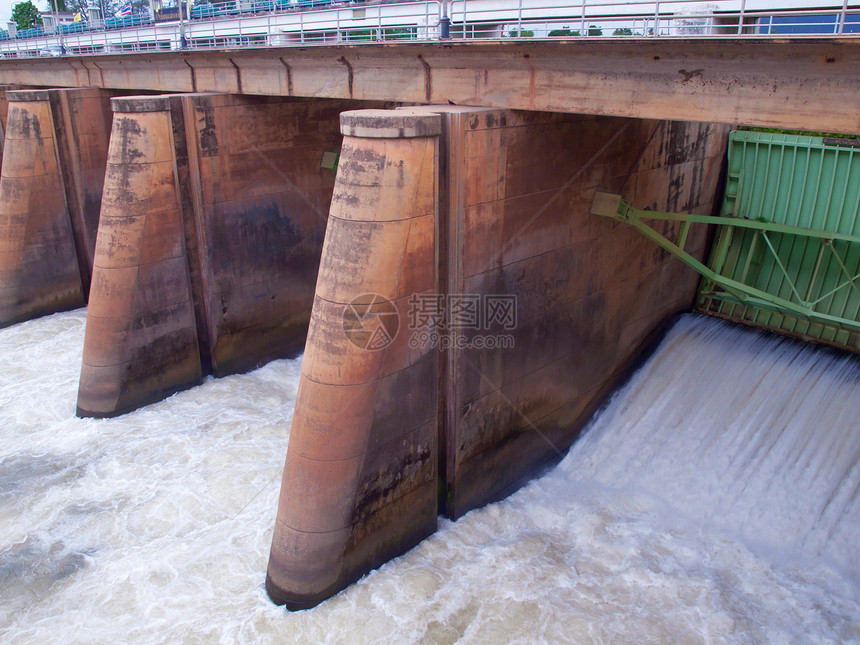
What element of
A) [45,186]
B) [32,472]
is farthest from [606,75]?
[45,186]

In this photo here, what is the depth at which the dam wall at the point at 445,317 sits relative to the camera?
940 centimetres

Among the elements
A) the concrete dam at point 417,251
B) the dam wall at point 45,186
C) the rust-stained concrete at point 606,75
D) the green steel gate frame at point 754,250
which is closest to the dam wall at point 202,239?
the concrete dam at point 417,251

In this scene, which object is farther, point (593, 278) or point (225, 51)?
point (225, 51)

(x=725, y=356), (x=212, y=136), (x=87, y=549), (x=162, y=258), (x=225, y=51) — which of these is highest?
(x=225, y=51)

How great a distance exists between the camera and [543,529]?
1129 cm

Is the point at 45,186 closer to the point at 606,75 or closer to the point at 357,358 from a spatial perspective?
the point at 357,358

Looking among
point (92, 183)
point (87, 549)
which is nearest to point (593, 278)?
point (87, 549)

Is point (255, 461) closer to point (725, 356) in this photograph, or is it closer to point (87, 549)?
point (87, 549)

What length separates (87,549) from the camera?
11.0 metres

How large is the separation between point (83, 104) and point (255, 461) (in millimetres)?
13339

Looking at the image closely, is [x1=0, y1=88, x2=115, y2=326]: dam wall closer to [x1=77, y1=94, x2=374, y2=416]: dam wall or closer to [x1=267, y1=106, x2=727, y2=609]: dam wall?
[x1=77, y1=94, x2=374, y2=416]: dam wall

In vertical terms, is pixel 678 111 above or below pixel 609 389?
above

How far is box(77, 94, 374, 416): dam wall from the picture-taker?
48.6 ft

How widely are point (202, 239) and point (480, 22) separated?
8461mm
